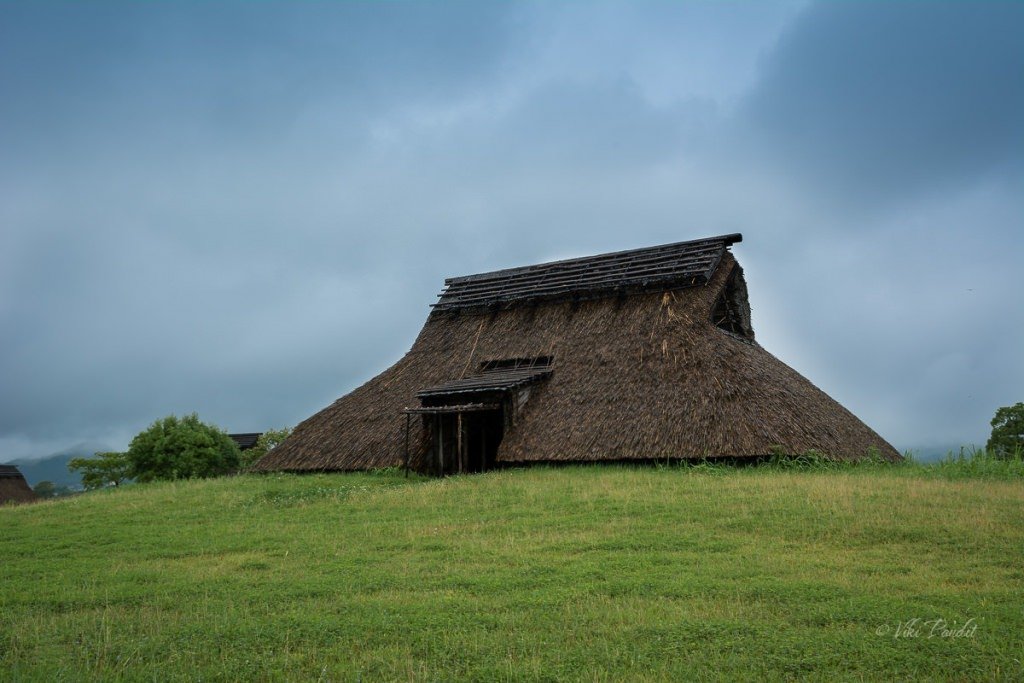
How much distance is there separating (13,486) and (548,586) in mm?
43717

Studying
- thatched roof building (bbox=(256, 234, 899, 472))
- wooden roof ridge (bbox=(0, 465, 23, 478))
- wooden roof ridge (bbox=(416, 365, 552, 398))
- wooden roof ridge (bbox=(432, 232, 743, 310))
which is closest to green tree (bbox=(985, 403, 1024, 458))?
thatched roof building (bbox=(256, 234, 899, 472))

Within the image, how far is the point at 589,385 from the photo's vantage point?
2423 centimetres

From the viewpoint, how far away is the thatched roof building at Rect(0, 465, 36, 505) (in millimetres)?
42219

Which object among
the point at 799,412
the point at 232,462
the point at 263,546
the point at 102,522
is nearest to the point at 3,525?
the point at 102,522

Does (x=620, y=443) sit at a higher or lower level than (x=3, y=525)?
higher

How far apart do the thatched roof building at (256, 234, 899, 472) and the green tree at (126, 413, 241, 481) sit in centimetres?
616

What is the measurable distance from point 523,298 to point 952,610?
73.6ft

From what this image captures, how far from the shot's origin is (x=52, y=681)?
7.28m

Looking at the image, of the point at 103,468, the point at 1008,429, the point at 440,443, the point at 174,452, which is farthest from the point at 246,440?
the point at 1008,429

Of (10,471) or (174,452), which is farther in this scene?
(10,471)

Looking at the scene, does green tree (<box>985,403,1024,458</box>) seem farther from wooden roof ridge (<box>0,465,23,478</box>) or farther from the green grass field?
wooden roof ridge (<box>0,465,23,478</box>)

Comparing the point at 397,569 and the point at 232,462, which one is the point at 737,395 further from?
the point at 232,462

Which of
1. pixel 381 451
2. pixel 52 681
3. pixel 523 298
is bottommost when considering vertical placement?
pixel 52 681

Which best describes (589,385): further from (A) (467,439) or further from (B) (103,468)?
(B) (103,468)
